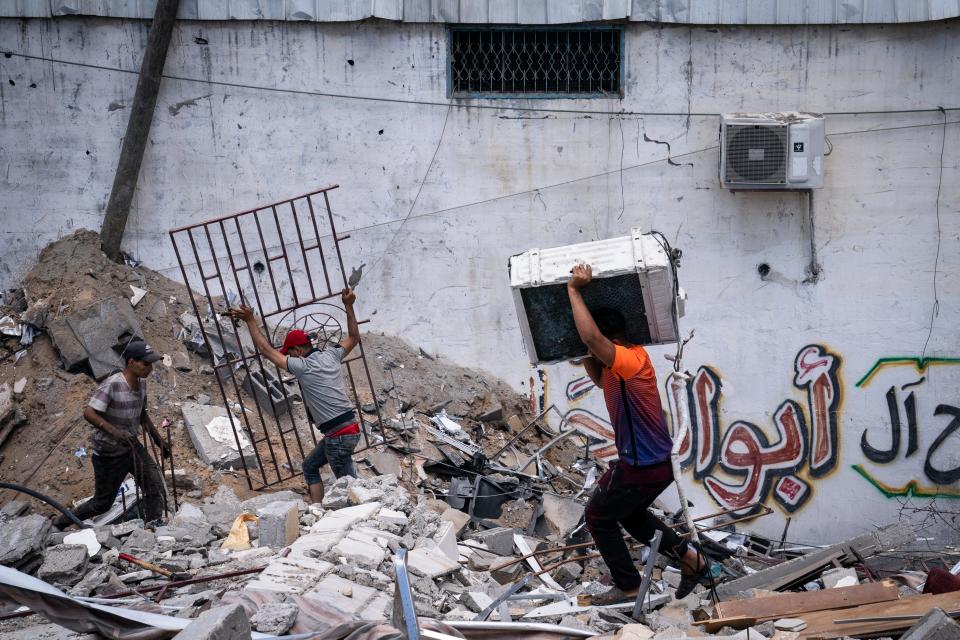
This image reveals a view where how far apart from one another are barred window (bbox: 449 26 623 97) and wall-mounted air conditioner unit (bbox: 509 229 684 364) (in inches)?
172

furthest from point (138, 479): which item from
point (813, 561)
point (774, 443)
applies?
point (774, 443)

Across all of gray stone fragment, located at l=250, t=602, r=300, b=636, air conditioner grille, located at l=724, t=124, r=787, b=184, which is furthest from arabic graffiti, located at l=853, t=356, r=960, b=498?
gray stone fragment, located at l=250, t=602, r=300, b=636

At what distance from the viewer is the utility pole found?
8.77 meters

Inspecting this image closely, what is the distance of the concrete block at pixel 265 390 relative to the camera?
8.54m

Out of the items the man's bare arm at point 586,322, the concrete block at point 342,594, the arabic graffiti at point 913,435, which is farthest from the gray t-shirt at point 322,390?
the arabic graffiti at point 913,435

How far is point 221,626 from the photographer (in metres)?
3.55

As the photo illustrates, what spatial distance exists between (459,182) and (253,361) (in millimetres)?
2542

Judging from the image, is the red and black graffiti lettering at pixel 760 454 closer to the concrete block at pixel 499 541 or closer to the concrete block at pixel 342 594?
the concrete block at pixel 499 541

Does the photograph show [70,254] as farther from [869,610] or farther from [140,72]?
[869,610]

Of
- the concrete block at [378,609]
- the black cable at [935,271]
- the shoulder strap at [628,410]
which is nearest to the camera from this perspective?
the concrete block at [378,609]

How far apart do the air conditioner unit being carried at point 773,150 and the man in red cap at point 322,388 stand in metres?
4.12

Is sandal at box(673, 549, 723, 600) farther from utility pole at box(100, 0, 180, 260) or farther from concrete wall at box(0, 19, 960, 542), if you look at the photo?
utility pole at box(100, 0, 180, 260)

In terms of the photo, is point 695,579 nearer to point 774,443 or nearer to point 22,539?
point 22,539

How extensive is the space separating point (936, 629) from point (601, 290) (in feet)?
7.18
